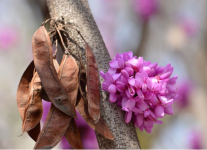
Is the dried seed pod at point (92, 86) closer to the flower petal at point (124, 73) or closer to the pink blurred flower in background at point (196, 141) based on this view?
the flower petal at point (124, 73)

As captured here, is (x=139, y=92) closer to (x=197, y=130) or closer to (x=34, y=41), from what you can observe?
(x=34, y=41)

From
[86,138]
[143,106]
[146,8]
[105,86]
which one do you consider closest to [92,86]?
[105,86]

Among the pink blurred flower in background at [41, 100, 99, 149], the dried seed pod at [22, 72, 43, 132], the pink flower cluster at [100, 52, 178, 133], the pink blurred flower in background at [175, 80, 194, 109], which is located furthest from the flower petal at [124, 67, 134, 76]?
the pink blurred flower in background at [175, 80, 194, 109]

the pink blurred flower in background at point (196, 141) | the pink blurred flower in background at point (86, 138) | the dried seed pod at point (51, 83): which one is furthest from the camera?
the pink blurred flower in background at point (196, 141)

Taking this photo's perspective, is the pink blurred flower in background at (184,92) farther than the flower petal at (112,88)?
Yes

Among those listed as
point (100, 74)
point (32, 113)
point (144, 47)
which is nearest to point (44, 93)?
point (32, 113)

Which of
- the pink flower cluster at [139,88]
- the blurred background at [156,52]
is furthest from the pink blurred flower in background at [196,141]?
the pink flower cluster at [139,88]

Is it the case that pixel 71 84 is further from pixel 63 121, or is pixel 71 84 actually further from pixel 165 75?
pixel 165 75
